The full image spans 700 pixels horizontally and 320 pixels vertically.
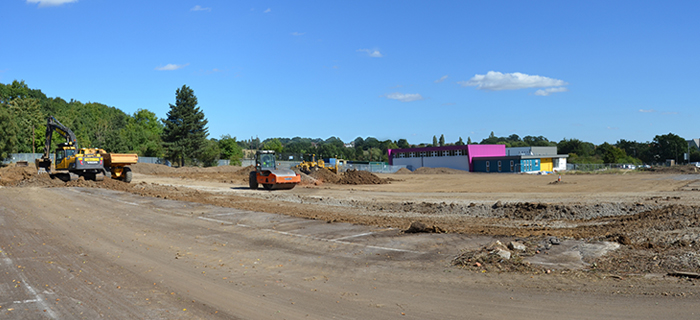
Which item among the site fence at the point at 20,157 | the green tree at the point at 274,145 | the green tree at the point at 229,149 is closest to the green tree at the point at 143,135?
the green tree at the point at 229,149

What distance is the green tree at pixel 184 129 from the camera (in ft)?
244

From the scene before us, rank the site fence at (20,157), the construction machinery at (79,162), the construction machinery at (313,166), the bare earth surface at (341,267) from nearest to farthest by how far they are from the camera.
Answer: the bare earth surface at (341,267), the construction machinery at (79,162), the construction machinery at (313,166), the site fence at (20,157)

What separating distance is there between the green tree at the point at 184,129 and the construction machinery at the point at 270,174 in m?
46.0

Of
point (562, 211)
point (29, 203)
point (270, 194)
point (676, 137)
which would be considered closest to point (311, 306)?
point (562, 211)

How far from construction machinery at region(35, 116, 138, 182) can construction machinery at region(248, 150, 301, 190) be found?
997cm

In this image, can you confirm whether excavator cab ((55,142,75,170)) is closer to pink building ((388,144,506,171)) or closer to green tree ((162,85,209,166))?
green tree ((162,85,209,166))

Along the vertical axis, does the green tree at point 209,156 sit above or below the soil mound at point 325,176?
above

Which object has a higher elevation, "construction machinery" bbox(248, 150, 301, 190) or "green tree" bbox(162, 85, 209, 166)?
"green tree" bbox(162, 85, 209, 166)

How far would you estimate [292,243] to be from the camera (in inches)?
493

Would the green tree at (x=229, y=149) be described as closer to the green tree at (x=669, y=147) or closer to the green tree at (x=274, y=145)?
the green tree at (x=274, y=145)

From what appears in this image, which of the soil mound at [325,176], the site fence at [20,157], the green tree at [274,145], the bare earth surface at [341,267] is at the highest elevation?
the green tree at [274,145]

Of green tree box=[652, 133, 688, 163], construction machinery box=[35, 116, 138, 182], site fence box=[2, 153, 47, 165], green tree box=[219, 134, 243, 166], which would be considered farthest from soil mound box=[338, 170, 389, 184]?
green tree box=[652, 133, 688, 163]

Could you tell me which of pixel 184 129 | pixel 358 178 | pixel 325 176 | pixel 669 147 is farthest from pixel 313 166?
pixel 669 147

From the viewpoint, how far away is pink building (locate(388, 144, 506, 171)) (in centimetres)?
7969
